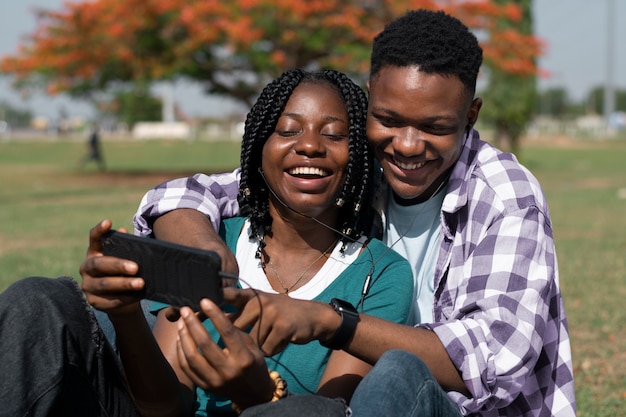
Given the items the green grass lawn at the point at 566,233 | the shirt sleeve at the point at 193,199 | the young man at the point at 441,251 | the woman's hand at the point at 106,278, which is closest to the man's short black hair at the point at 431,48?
the young man at the point at 441,251

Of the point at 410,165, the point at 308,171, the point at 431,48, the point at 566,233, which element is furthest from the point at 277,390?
the point at 566,233

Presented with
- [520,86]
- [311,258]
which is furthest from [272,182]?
[520,86]

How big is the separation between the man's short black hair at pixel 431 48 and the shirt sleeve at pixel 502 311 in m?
0.55

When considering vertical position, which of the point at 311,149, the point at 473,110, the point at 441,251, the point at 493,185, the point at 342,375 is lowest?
the point at 342,375

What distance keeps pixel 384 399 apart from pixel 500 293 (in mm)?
570

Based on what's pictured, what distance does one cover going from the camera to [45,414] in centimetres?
230

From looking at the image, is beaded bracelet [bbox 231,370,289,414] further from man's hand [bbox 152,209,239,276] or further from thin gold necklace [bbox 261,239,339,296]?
thin gold necklace [bbox 261,239,339,296]

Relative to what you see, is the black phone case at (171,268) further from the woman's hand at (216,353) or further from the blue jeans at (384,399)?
the blue jeans at (384,399)

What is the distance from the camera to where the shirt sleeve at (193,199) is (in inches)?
117

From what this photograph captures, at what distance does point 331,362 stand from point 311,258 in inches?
19.3

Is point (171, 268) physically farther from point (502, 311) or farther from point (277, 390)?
point (502, 311)

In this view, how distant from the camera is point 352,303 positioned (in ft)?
8.98

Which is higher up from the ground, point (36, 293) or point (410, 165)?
point (410, 165)

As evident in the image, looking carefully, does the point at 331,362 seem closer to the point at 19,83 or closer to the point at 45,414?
the point at 45,414
